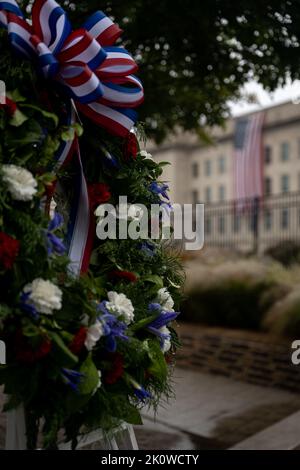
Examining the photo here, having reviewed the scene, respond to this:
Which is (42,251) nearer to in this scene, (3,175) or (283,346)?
(3,175)

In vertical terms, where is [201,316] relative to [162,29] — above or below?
below

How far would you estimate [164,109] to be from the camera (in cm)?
643

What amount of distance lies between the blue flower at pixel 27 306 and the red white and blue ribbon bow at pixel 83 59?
712 mm

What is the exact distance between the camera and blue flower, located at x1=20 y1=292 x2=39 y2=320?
5.34 ft

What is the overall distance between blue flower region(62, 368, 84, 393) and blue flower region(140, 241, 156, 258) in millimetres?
619

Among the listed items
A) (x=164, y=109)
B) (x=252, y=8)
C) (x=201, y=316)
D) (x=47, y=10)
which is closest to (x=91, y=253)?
(x=47, y=10)

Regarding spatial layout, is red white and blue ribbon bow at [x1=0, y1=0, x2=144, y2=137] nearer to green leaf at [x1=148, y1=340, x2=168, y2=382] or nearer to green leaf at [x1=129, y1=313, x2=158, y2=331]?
green leaf at [x1=129, y1=313, x2=158, y2=331]

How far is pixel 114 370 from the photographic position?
1827 mm

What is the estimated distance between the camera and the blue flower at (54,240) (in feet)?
5.51

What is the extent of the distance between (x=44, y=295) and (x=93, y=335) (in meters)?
0.23

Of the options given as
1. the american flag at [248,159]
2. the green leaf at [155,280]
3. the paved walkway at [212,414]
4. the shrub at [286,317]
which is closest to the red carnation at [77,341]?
the green leaf at [155,280]

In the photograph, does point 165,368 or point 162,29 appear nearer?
point 165,368

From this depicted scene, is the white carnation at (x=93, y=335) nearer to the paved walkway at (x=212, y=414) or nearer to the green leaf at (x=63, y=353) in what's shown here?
the green leaf at (x=63, y=353)

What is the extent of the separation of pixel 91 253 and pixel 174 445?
8.81 ft
